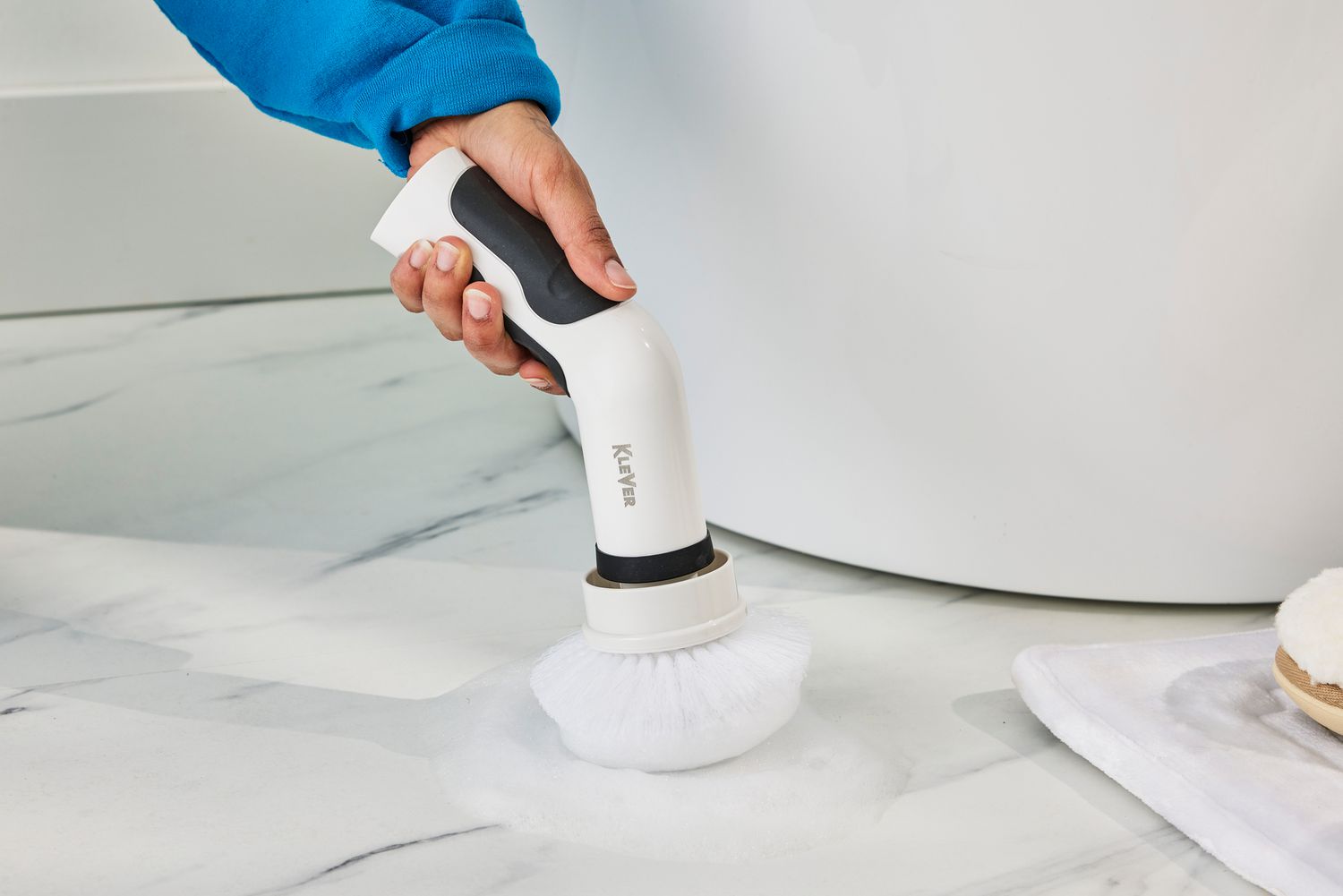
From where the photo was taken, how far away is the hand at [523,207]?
1.98 feet

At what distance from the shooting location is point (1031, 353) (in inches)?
27.4

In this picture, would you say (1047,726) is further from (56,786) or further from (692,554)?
(56,786)

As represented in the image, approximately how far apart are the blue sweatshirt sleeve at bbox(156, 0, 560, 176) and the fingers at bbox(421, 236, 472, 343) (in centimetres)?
9

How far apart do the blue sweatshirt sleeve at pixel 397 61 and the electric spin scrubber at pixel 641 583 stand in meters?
0.11

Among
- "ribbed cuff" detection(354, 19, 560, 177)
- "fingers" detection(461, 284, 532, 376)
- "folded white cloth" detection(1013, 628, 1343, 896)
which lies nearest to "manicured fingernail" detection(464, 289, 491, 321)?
"fingers" detection(461, 284, 532, 376)

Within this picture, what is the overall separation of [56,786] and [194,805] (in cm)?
7

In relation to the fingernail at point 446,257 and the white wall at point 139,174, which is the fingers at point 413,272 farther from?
the white wall at point 139,174

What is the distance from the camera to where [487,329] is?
62 centimetres

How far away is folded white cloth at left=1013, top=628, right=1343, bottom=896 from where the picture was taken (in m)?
0.51

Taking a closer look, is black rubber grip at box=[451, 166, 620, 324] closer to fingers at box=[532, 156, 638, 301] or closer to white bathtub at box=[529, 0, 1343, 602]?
fingers at box=[532, 156, 638, 301]

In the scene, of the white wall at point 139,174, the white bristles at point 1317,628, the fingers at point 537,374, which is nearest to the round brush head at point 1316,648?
the white bristles at point 1317,628

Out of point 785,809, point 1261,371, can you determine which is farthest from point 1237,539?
point 785,809

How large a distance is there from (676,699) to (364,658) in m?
0.23

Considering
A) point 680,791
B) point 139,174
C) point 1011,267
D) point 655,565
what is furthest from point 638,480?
point 139,174
